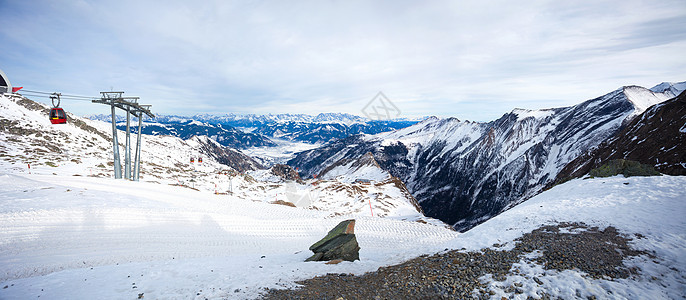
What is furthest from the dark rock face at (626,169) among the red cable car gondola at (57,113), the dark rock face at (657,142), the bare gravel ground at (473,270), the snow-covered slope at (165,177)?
the red cable car gondola at (57,113)

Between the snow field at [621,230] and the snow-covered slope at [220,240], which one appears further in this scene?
the snow-covered slope at [220,240]

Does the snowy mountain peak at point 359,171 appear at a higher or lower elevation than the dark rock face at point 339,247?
lower

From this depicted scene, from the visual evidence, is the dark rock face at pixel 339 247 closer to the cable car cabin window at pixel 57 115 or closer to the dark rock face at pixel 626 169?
the dark rock face at pixel 626 169

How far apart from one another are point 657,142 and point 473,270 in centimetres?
7731

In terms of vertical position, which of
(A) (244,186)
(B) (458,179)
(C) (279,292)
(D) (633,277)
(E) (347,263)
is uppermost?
(D) (633,277)

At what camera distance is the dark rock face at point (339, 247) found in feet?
40.7

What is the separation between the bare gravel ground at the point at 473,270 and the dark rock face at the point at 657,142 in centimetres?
3891

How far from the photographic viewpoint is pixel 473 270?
8.85 m

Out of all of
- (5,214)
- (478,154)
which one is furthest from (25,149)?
(478,154)

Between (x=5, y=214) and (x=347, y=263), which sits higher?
(x=5, y=214)

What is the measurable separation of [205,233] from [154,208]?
224 inches

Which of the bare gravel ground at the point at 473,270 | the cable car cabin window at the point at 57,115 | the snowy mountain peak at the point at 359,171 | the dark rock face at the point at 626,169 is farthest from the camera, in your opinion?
the snowy mountain peak at the point at 359,171

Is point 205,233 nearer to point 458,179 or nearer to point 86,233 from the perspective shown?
point 86,233

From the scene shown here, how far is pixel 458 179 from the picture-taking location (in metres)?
173
